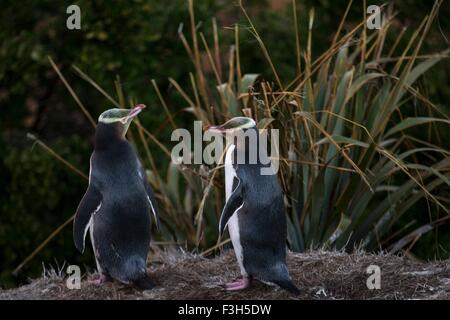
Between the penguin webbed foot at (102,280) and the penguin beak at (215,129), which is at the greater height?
the penguin beak at (215,129)

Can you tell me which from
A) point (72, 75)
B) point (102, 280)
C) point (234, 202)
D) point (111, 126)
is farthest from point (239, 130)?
point (72, 75)

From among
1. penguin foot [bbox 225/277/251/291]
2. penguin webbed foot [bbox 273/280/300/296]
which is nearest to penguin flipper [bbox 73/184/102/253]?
penguin foot [bbox 225/277/251/291]

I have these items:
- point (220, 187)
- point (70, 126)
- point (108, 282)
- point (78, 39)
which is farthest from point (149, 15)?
point (108, 282)

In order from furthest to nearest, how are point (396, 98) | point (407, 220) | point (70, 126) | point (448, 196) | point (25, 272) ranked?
point (70, 126) → point (25, 272) → point (407, 220) → point (448, 196) → point (396, 98)

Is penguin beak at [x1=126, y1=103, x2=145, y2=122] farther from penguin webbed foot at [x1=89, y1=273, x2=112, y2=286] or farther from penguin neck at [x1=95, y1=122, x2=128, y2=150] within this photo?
penguin webbed foot at [x1=89, y1=273, x2=112, y2=286]

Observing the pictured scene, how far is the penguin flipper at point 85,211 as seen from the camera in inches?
161

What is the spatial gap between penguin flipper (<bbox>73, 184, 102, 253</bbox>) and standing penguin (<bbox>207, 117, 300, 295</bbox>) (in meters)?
0.55

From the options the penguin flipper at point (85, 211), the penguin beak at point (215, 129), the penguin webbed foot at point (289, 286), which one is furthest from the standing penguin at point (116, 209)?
the penguin webbed foot at point (289, 286)

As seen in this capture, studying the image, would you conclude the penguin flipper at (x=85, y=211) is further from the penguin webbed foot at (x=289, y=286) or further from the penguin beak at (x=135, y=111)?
the penguin webbed foot at (x=289, y=286)

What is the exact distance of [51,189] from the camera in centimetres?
650

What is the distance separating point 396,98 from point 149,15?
230 centimetres

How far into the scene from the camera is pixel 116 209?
13.3 feet

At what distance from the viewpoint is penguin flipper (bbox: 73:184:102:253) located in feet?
13.4

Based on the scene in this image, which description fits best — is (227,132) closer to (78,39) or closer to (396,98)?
(396,98)
